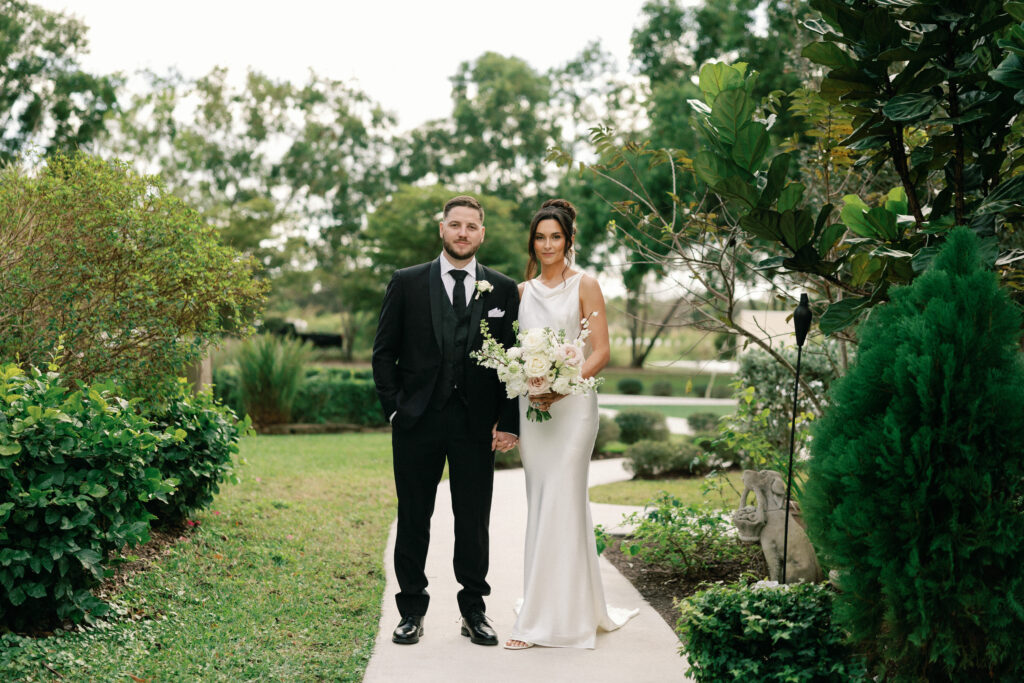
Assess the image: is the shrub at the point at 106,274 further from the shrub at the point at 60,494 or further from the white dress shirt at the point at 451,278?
the white dress shirt at the point at 451,278

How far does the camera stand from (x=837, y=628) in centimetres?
313

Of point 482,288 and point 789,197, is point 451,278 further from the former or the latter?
point 789,197

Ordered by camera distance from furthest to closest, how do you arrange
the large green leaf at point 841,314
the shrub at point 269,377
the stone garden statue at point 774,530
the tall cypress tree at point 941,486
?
the shrub at point 269,377
the stone garden statue at point 774,530
the large green leaf at point 841,314
the tall cypress tree at point 941,486

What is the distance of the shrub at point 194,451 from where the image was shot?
6184 mm

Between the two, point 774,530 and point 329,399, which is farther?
point 329,399

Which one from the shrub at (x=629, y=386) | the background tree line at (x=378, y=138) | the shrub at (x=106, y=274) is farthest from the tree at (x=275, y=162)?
the shrub at (x=106, y=274)

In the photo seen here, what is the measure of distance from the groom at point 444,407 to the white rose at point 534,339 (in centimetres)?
34

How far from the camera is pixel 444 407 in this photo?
4477 mm

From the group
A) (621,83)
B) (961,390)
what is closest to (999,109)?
(961,390)

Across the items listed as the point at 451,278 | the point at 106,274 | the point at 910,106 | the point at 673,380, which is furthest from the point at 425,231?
the point at 910,106

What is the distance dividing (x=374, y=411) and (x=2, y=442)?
1415 centimetres

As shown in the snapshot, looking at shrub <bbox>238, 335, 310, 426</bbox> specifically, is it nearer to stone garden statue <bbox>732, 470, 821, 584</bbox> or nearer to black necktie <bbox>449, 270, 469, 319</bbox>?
black necktie <bbox>449, 270, 469, 319</bbox>

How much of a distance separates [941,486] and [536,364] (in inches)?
79.5

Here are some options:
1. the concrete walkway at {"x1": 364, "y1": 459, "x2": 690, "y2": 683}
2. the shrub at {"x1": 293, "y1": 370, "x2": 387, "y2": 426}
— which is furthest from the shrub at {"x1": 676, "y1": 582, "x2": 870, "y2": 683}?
the shrub at {"x1": 293, "y1": 370, "x2": 387, "y2": 426}
